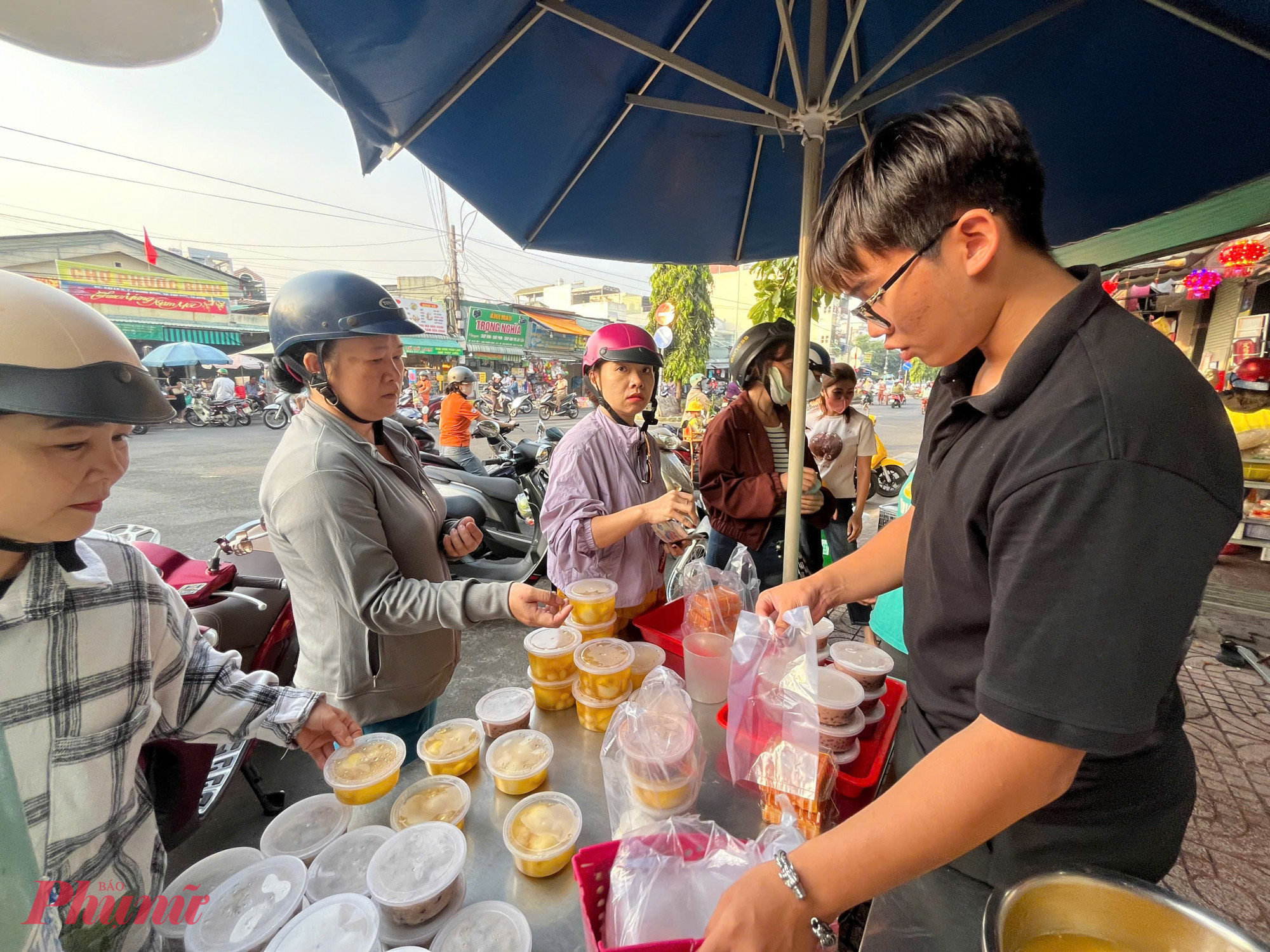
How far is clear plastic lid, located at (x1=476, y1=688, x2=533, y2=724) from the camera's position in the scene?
1419 millimetres

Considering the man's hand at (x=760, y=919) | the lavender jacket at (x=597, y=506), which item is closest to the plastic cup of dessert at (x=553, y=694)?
the lavender jacket at (x=597, y=506)

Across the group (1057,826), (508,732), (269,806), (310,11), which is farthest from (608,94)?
(269,806)

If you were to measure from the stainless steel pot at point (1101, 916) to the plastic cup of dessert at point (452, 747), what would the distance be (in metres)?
1.11

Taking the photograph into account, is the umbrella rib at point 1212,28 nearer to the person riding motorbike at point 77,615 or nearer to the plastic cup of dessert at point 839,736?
the plastic cup of dessert at point 839,736

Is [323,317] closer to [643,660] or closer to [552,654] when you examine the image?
[552,654]

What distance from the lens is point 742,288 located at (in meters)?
36.0

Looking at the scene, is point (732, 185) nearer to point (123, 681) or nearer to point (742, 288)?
point (123, 681)

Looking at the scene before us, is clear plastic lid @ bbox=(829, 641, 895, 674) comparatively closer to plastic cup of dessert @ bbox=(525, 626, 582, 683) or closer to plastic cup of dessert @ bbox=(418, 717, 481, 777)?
plastic cup of dessert @ bbox=(525, 626, 582, 683)

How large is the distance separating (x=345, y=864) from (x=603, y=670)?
2.27 ft

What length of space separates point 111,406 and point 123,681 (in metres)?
0.59

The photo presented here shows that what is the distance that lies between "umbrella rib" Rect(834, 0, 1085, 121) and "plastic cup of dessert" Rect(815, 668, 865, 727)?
2.06 meters

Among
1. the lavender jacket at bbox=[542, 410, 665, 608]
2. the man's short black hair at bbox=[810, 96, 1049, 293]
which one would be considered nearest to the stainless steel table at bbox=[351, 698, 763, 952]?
the lavender jacket at bbox=[542, 410, 665, 608]

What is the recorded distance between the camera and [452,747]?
1.34 meters

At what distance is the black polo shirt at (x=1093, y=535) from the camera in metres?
0.64
